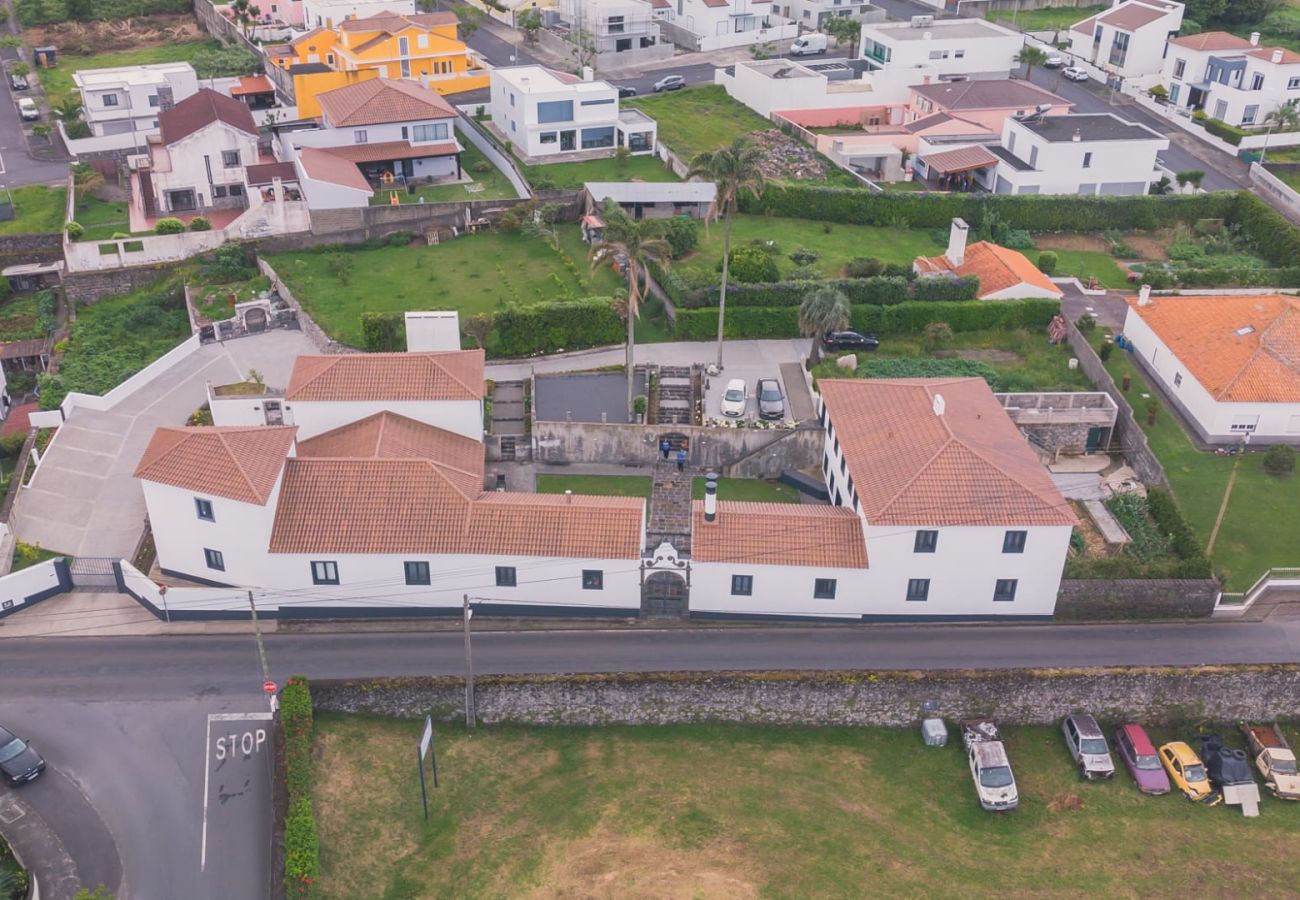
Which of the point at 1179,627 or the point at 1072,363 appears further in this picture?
the point at 1072,363

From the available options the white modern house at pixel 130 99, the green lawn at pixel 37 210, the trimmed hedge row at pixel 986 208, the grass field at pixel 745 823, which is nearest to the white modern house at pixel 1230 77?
the trimmed hedge row at pixel 986 208

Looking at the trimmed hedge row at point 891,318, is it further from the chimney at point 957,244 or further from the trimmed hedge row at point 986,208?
the trimmed hedge row at point 986,208

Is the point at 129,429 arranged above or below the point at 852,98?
→ below

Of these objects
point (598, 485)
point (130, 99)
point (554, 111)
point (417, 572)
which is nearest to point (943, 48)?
point (554, 111)

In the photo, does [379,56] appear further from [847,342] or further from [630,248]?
[847,342]

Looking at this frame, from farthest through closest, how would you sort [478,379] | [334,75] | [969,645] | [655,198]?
1. [334,75]
2. [655,198]
3. [478,379]
4. [969,645]

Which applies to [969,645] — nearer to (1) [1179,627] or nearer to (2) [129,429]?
(1) [1179,627]

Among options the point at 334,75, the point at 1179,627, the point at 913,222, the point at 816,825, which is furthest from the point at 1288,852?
the point at 334,75
